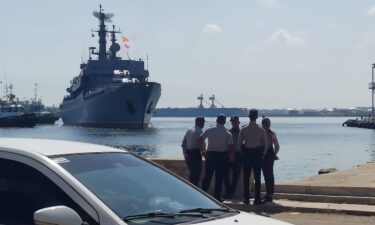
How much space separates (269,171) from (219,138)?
98cm

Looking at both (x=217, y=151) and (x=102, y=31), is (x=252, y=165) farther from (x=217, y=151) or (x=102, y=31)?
(x=102, y=31)

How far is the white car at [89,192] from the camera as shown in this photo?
397cm

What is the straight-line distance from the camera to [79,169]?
4.24m

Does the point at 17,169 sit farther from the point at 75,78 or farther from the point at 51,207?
the point at 75,78

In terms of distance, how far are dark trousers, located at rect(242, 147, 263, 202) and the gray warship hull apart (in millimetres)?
91290

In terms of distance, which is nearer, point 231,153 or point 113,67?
point 231,153

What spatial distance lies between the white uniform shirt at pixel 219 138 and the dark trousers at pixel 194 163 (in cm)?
49

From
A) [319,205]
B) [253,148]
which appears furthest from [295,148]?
[253,148]

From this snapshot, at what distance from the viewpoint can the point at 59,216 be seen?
3.82 metres

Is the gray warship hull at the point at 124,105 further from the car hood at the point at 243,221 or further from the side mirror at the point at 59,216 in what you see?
the side mirror at the point at 59,216

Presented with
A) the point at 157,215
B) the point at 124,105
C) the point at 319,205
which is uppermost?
the point at 124,105

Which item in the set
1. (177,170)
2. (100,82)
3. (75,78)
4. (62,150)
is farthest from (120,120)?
(62,150)

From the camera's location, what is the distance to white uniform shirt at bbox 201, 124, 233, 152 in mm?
11578

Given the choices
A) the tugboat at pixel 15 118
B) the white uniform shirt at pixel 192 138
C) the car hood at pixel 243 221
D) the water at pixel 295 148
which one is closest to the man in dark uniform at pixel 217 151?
the white uniform shirt at pixel 192 138
